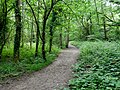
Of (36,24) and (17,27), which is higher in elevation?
(36,24)

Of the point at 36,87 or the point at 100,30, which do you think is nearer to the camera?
the point at 36,87

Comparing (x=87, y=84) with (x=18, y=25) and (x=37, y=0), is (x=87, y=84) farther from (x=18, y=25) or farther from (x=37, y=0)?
(x=37, y=0)

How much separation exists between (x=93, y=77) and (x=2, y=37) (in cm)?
804

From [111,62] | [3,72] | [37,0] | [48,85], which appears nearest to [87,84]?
[48,85]

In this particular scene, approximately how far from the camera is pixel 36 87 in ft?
26.1

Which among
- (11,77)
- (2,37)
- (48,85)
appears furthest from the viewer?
(2,37)

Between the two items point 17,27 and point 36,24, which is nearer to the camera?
point 17,27

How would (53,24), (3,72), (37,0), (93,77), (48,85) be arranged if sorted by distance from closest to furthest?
(93,77)
(48,85)
(3,72)
(37,0)
(53,24)

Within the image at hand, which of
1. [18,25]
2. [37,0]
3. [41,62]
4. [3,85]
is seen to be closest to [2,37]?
[18,25]

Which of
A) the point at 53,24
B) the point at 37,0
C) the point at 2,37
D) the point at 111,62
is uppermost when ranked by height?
the point at 37,0

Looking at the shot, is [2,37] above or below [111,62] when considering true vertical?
above

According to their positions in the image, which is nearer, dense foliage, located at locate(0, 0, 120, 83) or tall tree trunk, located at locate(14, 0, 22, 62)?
dense foliage, located at locate(0, 0, 120, 83)

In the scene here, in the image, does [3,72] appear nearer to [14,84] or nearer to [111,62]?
[14,84]

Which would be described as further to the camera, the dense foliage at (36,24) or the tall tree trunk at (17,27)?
the tall tree trunk at (17,27)
